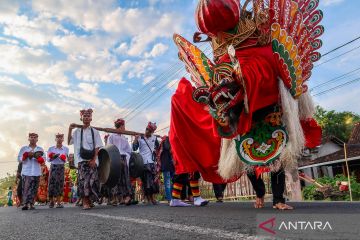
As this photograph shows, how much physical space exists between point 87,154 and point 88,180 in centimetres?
48

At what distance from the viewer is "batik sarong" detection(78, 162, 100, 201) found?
6473 millimetres

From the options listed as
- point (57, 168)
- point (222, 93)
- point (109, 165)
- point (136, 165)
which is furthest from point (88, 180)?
point (222, 93)

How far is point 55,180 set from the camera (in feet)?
31.0

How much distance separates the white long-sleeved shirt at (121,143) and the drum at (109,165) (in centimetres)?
97

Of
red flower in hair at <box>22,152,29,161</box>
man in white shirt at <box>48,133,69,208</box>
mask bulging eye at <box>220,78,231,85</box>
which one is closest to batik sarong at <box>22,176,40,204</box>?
red flower in hair at <box>22,152,29,161</box>

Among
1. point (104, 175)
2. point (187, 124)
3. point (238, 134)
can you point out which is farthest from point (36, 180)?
point (238, 134)

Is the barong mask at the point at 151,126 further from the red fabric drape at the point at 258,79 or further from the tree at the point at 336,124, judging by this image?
the tree at the point at 336,124

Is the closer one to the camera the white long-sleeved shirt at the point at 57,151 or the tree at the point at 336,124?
the white long-sleeved shirt at the point at 57,151

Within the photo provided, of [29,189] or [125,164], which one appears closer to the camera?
[29,189]

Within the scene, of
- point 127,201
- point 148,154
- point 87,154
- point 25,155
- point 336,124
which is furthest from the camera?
point 336,124

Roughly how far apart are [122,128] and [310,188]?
9792 millimetres

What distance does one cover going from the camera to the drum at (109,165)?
661 centimetres

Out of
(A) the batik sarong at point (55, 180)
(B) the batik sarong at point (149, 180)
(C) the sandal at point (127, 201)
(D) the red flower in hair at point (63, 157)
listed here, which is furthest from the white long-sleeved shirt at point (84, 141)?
(A) the batik sarong at point (55, 180)

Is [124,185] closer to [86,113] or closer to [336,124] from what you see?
[86,113]
